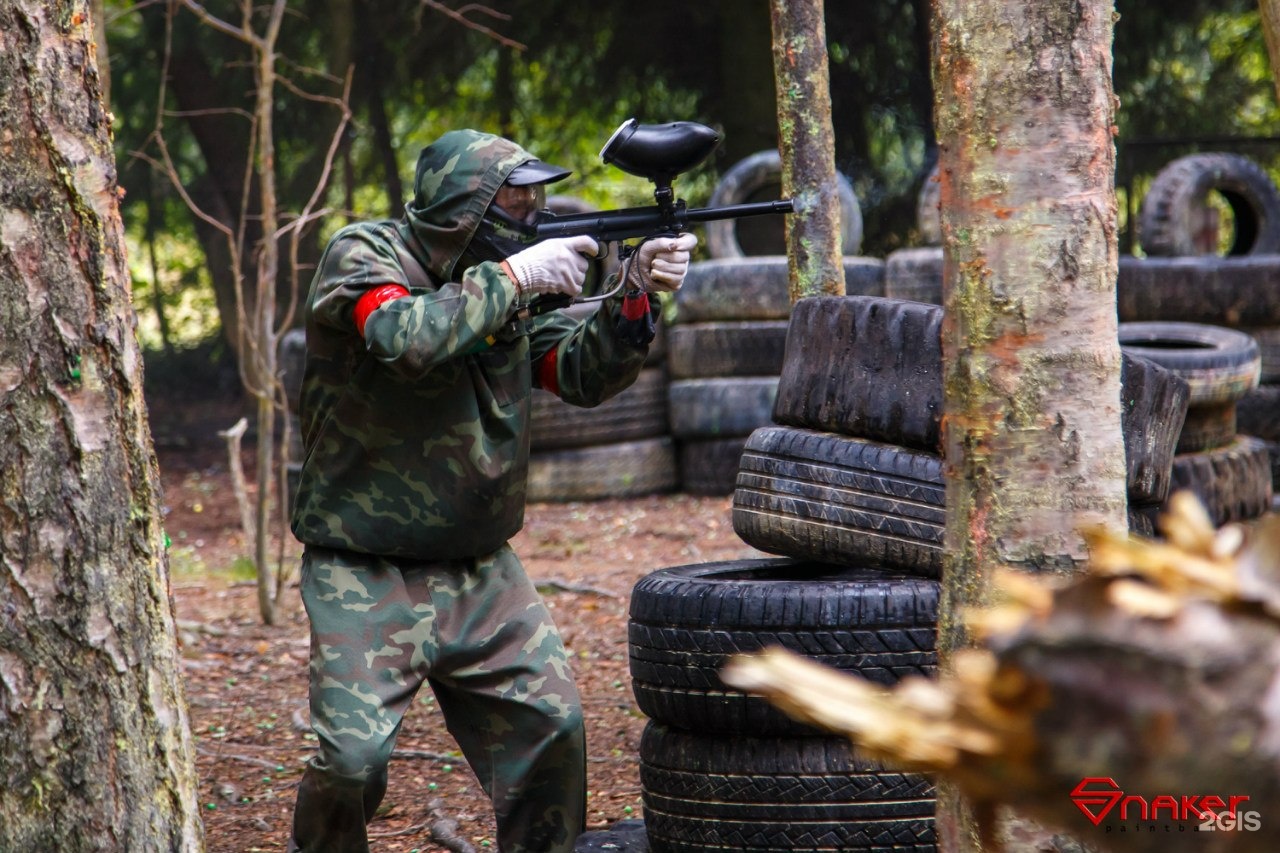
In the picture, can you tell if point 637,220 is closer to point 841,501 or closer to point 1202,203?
point 841,501

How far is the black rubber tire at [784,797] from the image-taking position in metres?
3.02

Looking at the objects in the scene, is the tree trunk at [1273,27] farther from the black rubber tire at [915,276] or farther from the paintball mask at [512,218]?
the black rubber tire at [915,276]

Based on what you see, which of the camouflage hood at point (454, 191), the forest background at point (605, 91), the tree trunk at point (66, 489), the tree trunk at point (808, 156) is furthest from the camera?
the forest background at point (605, 91)

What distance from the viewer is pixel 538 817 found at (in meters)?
3.16

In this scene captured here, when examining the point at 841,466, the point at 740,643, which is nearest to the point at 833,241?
the point at 841,466

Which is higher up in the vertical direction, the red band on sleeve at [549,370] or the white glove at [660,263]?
the white glove at [660,263]

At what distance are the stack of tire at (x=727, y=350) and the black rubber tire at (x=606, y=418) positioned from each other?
0.39ft

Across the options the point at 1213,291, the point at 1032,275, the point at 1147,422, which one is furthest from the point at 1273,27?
the point at 1213,291

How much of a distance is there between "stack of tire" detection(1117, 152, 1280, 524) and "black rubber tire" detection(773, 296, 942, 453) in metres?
2.16

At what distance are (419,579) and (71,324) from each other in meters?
1.09

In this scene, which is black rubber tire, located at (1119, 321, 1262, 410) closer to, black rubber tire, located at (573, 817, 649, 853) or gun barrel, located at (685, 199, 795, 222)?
gun barrel, located at (685, 199, 795, 222)

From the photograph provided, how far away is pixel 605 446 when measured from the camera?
8.75 meters

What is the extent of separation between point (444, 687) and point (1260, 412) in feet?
18.5

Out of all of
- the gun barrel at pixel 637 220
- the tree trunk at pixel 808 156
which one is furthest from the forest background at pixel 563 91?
the gun barrel at pixel 637 220
